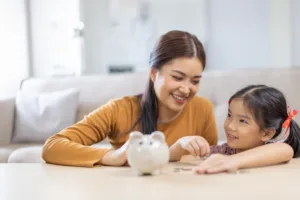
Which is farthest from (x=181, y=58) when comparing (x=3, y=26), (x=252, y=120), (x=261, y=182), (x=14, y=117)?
(x=3, y=26)

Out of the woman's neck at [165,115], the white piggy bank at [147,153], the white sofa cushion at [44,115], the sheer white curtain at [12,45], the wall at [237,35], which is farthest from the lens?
the wall at [237,35]

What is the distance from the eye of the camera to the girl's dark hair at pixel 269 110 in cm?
122

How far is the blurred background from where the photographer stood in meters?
4.04

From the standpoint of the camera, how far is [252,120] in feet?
4.01

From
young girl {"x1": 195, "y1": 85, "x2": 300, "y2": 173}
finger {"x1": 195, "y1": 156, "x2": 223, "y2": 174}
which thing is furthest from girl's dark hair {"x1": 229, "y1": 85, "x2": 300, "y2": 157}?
finger {"x1": 195, "y1": 156, "x2": 223, "y2": 174}

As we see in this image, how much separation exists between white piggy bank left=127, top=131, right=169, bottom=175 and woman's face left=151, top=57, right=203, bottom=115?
0.38 metres

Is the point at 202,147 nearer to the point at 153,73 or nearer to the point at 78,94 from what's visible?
the point at 153,73

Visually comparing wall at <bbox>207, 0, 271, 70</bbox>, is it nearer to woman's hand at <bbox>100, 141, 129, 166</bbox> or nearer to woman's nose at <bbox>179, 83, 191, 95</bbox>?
woman's nose at <bbox>179, 83, 191, 95</bbox>

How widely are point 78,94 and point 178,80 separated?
5.86 ft

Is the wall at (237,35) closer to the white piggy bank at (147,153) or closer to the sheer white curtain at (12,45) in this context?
the sheer white curtain at (12,45)

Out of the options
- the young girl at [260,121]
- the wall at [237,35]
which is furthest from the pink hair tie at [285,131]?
the wall at [237,35]

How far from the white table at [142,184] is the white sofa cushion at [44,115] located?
1.87 m

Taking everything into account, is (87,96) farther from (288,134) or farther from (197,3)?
(288,134)

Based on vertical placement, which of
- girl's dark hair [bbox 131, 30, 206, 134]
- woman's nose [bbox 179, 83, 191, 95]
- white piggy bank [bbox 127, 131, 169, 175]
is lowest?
white piggy bank [bbox 127, 131, 169, 175]
